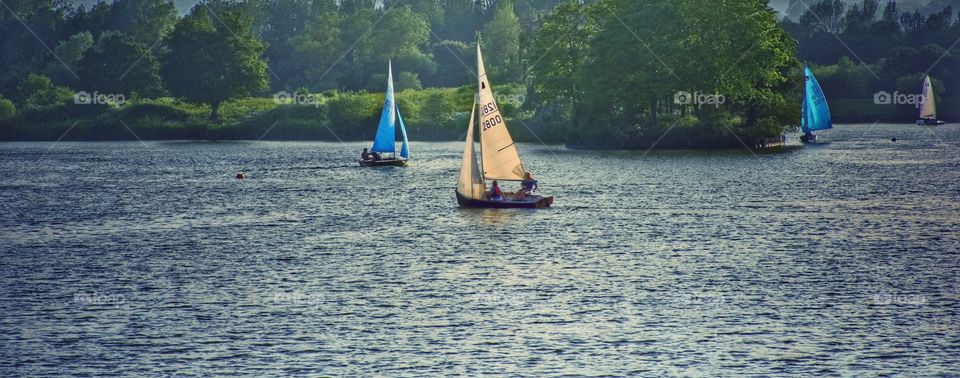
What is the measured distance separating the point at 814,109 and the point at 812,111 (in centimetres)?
45

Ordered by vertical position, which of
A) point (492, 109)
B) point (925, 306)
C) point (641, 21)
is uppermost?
point (641, 21)

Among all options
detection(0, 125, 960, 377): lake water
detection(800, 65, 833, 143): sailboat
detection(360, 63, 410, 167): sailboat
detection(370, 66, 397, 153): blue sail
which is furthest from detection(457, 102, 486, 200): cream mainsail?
detection(800, 65, 833, 143): sailboat

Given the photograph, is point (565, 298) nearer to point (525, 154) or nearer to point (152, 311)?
point (152, 311)

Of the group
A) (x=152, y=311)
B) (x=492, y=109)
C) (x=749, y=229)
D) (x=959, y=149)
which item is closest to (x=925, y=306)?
(x=749, y=229)

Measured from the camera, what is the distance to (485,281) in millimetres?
60906

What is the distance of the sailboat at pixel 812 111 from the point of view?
7608 inches

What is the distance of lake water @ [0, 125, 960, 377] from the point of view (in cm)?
4553

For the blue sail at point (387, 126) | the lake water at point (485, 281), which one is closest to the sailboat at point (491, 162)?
the lake water at point (485, 281)

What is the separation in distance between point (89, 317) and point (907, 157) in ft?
413

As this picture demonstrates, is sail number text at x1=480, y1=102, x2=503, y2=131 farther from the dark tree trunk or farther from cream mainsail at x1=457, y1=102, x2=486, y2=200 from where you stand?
the dark tree trunk

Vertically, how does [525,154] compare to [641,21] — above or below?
below

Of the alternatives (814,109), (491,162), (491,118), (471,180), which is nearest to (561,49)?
(814,109)

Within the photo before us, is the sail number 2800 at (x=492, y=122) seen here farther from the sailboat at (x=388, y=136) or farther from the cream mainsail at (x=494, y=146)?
the sailboat at (x=388, y=136)

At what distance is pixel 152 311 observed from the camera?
5406cm
